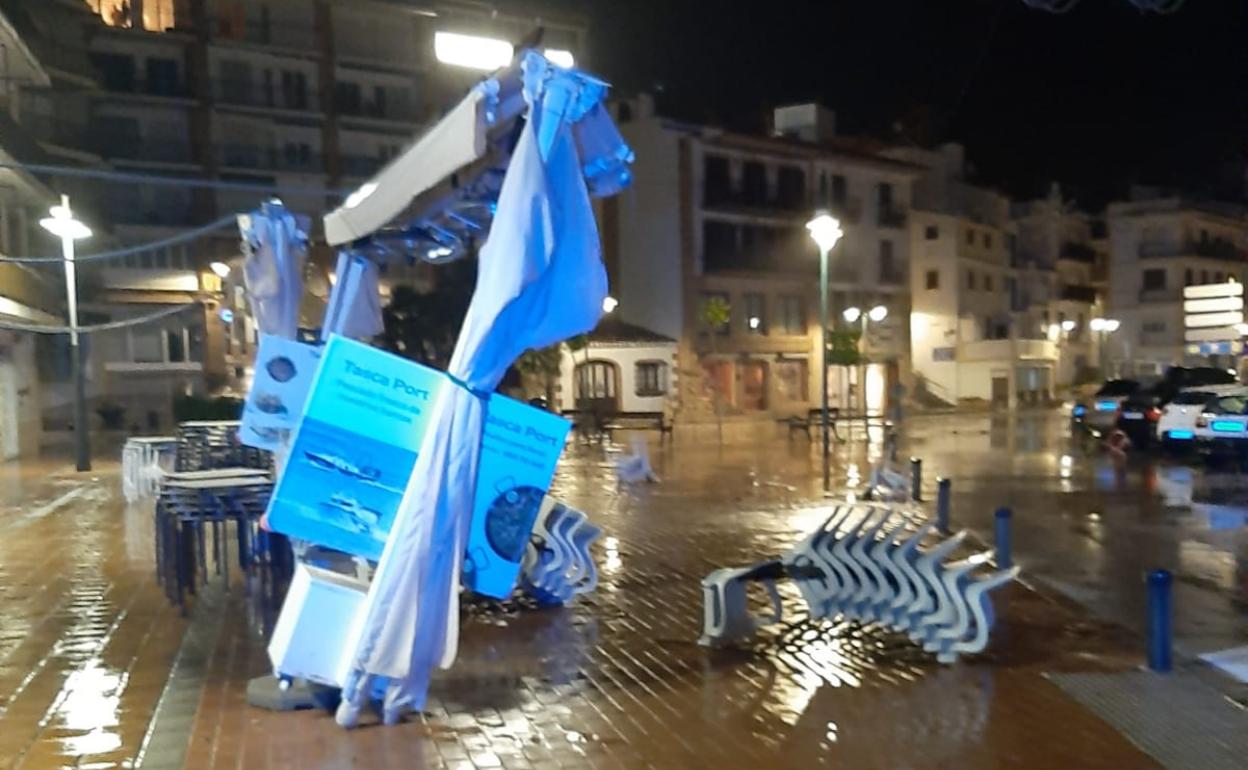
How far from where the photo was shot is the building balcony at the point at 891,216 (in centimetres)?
5238

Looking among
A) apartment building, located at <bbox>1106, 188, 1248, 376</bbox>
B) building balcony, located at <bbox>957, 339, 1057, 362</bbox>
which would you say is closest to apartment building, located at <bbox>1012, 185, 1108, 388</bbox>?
apartment building, located at <bbox>1106, 188, 1248, 376</bbox>

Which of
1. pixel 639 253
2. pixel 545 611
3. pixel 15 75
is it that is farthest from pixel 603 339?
pixel 545 611

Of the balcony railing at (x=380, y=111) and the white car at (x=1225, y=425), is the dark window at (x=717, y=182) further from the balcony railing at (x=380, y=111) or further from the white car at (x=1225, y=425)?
the white car at (x=1225, y=425)

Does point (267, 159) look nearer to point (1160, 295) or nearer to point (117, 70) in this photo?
point (117, 70)

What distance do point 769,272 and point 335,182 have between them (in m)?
18.5

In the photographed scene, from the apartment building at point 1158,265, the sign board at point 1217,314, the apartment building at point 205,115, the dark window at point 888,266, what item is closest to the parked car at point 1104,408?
the sign board at point 1217,314

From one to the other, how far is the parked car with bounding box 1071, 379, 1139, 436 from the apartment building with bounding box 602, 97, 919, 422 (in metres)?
16.4

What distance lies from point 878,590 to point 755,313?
131 feet

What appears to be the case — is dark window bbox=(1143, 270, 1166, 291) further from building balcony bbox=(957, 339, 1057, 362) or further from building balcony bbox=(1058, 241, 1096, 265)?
building balcony bbox=(957, 339, 1057, 362)

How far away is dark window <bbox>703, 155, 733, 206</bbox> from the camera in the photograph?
45.4 meters

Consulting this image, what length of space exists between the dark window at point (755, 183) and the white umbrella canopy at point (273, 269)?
39730 millimetres

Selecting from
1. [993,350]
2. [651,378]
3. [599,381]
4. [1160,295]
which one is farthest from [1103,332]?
[599,381]

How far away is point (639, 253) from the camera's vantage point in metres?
46.1

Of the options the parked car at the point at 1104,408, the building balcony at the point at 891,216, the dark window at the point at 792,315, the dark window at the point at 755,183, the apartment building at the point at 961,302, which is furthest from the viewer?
the apartment building at the point at 961,302
